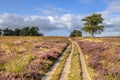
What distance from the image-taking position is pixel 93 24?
107m

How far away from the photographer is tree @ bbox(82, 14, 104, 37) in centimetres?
10511

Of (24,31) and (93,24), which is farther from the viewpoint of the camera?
(24,31)

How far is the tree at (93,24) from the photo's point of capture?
345ft

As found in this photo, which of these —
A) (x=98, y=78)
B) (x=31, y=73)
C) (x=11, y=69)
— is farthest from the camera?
(x=11, y=69)

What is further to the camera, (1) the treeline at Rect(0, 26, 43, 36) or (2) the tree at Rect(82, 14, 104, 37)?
(1) the treeline at Rect(0, 26, 43, 36)

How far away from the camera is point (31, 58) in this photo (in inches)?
1000

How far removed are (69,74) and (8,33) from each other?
435 feet

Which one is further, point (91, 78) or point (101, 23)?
point (101, 23)

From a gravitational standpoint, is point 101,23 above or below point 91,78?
above

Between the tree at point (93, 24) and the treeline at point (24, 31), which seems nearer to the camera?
the tree at point (93, 24)

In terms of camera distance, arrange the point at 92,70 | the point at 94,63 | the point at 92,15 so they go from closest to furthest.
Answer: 1. the point at 92,70
2. the point at 94,63
3. the point at 92,15

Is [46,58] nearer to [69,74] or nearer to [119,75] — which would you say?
[69,74]

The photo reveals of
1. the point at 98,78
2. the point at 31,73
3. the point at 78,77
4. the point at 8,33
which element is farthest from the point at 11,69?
the point at 8,33

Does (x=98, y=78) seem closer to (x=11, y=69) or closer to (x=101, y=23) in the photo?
(x=11, y=69)
